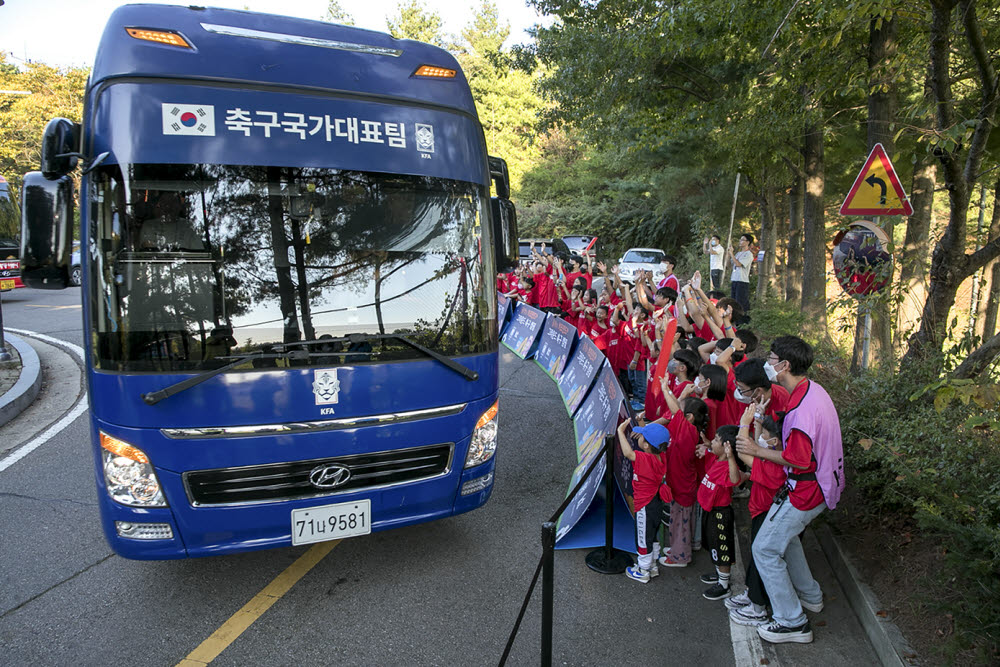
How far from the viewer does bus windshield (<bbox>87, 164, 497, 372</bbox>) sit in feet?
12.3

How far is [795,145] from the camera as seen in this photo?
1280cm

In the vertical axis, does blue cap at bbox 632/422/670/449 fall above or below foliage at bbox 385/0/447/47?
below

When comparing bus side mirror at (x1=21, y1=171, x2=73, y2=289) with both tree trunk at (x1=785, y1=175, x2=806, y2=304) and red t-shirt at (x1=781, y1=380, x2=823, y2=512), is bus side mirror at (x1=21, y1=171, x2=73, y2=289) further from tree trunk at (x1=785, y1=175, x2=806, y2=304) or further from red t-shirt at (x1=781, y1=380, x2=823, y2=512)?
tree trunk at (x1=785, y1=175, x2=806, y2=304)

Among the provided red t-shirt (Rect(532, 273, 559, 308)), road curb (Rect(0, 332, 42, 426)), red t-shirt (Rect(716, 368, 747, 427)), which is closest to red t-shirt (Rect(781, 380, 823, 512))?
red t-shirt (Rect(716, 368, 747, 427))

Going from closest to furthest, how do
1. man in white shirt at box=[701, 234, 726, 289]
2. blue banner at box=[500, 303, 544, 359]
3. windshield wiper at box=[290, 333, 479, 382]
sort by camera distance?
windshield wiper at box=[290, 333, 479, 382] < blue banner at box=[500, 303, 544, 359] < man in white shirt at box=[701, 234, 726, 289]

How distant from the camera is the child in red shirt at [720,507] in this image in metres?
4.07

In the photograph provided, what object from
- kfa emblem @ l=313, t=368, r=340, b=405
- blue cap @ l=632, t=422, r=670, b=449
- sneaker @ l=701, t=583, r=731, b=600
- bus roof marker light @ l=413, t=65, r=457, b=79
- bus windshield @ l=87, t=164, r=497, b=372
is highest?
bus roof marker light @ l=413, t=65, r=457, b=79

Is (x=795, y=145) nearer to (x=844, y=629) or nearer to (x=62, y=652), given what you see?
(x=844, y=629)

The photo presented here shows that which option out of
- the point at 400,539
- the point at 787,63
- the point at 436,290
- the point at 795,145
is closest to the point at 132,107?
the point at 436,290

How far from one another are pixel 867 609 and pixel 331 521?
3.31m

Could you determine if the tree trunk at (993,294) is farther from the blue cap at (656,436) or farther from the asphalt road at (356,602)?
the asphalt road at (356,602)

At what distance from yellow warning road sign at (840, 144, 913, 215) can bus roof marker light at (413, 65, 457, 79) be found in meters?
3.56

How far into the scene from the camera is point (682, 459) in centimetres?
444

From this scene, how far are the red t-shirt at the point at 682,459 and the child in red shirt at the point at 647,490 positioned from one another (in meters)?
0.10
